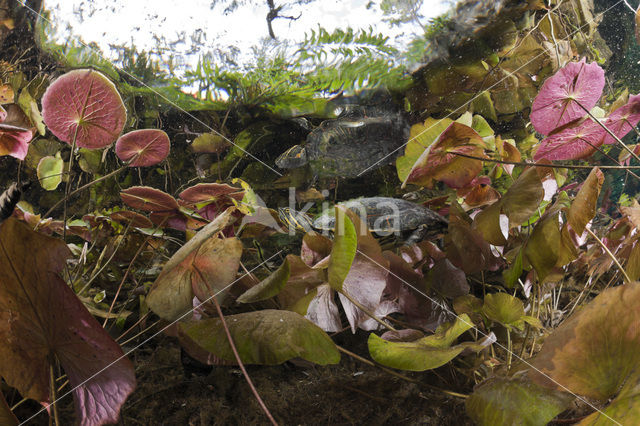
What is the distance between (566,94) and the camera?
0.39 metres

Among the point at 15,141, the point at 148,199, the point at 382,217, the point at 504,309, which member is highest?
the point at 15,141

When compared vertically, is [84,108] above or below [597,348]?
above

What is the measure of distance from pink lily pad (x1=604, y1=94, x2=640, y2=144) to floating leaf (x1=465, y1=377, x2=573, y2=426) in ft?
1.19

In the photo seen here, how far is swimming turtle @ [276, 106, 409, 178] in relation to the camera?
1.31 ft

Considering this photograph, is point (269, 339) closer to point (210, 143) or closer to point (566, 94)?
point (210, 143)

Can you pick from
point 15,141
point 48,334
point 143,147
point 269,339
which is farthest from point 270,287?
point 15,141

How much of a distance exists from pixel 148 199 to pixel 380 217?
0.26m

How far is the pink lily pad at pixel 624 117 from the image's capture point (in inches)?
16.3

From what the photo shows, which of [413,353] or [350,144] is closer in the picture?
[413,353]

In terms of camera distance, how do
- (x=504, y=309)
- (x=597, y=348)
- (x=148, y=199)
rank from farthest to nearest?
(x=148, y=199), (x=504, y=309), (x=597, y=348)

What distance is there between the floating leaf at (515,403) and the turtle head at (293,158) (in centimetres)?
27

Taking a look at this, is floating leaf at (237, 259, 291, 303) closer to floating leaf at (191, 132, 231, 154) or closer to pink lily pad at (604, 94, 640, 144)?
floating leaf at (191, 132, 231, 154)

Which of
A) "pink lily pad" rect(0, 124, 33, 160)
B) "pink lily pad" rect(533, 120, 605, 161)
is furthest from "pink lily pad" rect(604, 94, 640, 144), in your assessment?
"pink lily pad" rect(0, 124, 33, 160)

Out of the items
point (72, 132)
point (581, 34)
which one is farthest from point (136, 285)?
point (581, 34)
